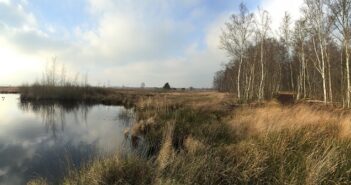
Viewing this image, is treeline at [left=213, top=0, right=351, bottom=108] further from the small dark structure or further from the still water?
the still water

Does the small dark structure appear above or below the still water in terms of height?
above

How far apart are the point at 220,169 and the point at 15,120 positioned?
1744 cm

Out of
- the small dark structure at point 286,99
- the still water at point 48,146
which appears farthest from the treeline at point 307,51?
the still water at point 48,146


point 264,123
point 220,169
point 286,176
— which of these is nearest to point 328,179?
point 286,176

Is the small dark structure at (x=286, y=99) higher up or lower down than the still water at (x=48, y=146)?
higher up

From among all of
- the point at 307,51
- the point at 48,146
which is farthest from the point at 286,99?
the point at 48,146

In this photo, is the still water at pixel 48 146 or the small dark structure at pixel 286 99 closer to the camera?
the still water at pixel 48 146

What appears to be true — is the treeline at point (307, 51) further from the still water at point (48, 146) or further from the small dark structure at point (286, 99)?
the still water at point (48, 146)

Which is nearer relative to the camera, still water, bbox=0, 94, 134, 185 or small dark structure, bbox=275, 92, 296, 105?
still water, bbox=0, 94, 134, 185

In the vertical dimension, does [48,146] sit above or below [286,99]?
below

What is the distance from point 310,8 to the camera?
74.3 feet

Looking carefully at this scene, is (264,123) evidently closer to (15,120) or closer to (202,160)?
(202,160)

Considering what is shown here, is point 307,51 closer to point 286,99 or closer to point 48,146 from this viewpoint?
point 286,99

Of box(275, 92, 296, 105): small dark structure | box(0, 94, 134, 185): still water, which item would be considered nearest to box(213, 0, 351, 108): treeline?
box(275, 92, 296, 105): small dark structure
